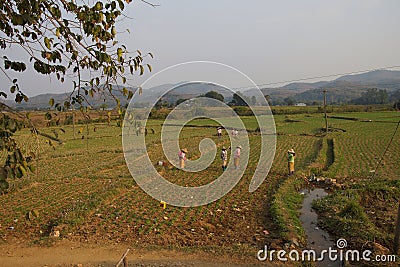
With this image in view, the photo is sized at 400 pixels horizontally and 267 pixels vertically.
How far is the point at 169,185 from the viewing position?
14.0 meters

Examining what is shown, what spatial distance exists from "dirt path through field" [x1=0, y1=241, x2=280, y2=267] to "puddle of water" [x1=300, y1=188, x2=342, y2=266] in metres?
1.87

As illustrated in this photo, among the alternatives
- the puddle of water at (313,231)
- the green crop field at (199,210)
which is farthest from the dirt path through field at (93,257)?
the puddle of water at (313,231)

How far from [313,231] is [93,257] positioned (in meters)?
5.42

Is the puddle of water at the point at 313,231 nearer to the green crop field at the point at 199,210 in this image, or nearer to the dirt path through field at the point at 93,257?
the green crop field at the point at 199,210

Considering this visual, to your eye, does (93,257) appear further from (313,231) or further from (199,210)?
(313,231)

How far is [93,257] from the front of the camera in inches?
275

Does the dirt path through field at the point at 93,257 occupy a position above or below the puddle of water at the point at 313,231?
above

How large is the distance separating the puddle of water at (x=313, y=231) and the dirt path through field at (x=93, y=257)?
1.87 meters

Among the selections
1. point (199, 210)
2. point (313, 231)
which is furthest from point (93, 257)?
point (313, 231)

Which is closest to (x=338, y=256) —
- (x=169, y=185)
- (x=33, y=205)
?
(x=169, y=185)

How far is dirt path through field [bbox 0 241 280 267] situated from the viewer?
21.5 ft

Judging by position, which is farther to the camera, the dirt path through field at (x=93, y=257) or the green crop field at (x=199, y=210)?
the green crop field at (x=199, y=210)

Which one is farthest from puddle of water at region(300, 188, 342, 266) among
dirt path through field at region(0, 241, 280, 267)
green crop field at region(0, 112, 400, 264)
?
dirt path through field at region(0, 241, 280, 267)

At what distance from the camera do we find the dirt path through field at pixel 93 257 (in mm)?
6543
